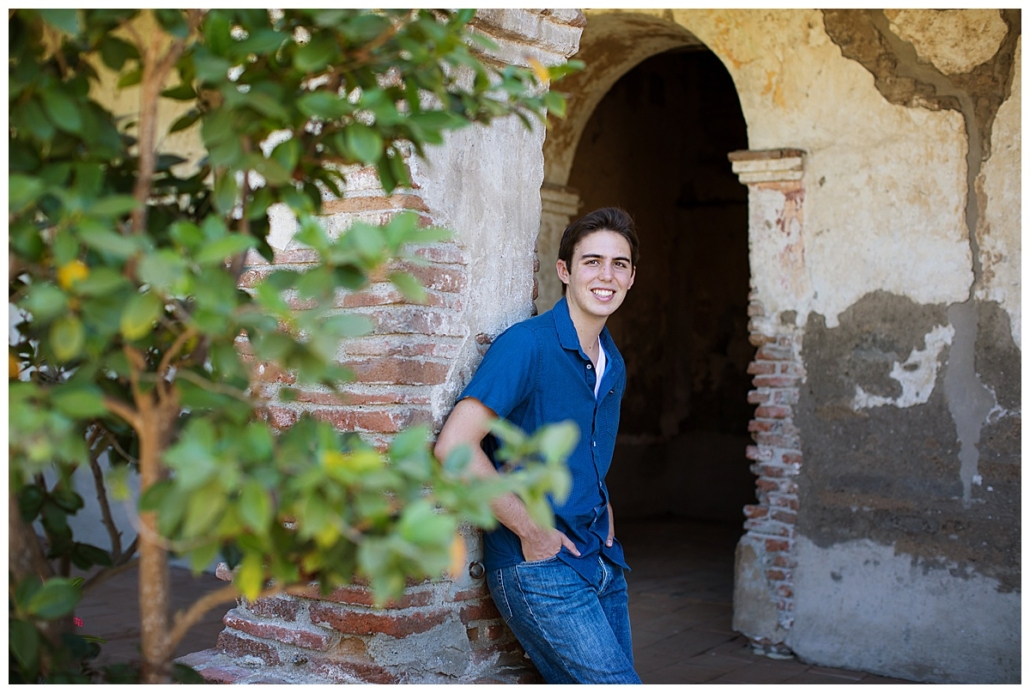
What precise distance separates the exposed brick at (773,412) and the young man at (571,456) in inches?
100

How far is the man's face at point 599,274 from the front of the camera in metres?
2.59

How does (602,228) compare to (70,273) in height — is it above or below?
above

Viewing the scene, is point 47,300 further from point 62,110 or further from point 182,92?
point 182,92

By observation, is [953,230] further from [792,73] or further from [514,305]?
[514,305]

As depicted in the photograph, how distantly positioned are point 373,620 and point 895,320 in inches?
129

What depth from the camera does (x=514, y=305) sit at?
2.67m

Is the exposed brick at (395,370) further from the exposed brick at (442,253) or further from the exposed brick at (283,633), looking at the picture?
the exposed brick at (283,633)

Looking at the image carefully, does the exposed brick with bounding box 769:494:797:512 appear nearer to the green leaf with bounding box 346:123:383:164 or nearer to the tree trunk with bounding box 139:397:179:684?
the tree trunk with bounding box 139:397:179:684

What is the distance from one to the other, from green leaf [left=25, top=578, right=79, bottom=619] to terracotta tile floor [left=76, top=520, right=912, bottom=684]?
8.52 ft

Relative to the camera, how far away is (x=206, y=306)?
1179 millimetres

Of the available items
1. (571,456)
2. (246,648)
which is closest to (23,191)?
(571,456)

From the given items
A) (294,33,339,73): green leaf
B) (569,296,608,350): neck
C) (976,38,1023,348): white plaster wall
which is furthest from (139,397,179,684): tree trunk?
(976,38,1023,348): white plaster wall

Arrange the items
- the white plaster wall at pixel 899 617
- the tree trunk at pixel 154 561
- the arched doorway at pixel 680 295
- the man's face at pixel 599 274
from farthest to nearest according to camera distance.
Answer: the arched doorway at pixel 680 295
the white plaster wall at pixel 899 617
the man's face at pixel 599 274
the tree trunk at pixel 154 561

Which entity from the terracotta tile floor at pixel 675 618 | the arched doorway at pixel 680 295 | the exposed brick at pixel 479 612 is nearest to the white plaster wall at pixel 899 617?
the terracotta tile floor at pixel 675 618
